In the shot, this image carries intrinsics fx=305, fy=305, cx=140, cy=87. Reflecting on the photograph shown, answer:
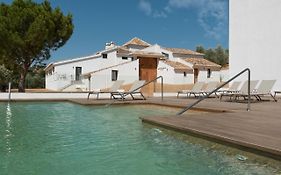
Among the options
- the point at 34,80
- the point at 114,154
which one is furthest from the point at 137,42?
the point at 114,154

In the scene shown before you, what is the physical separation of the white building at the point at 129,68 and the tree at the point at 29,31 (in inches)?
162

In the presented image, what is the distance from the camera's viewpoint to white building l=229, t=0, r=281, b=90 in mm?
17266

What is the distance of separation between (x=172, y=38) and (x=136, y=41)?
39.5 feet

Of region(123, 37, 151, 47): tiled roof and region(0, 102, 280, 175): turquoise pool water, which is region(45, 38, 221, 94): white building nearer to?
region(123, 37, 151, 47): tiled roof

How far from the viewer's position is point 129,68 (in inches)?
1045

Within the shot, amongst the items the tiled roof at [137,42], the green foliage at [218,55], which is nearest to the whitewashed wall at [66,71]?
the tiled roof at [137,42]

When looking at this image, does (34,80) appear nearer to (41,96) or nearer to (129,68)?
(129,68)

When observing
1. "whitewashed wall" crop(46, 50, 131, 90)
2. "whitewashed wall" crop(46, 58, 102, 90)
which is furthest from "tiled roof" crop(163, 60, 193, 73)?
"whitewashed wall" crop(46, 58, 102, 90)

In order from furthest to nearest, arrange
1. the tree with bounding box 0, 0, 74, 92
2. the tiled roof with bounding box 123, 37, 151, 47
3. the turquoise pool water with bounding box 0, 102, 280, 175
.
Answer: the tiled roof with bounding box 123, 37, 151, 47, the tree with bounding box 0, 0, 74, 92, the turquoise pool water with bounding box 0, 102, 280, 175

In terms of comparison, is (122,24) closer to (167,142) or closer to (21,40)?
(21,40)

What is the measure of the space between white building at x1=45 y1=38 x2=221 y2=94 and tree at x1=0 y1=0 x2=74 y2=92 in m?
4.11

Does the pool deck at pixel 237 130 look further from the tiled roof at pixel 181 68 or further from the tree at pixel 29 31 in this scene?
the tiled roof at pixel 181 68

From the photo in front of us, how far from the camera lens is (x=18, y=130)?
6.39 meters

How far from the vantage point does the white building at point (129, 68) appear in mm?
22672
